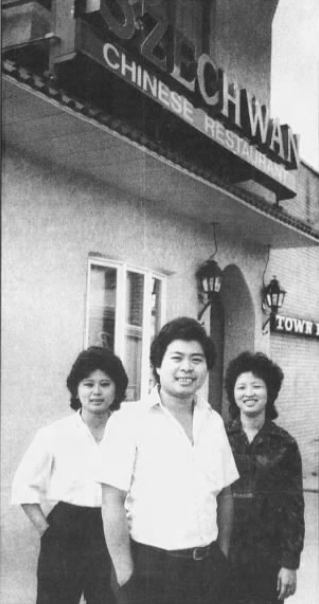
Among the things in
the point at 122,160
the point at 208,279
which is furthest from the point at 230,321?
Answer: the point at 122,160

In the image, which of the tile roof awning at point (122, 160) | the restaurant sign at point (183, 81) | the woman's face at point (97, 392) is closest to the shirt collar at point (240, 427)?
the woman's face at point (97, 392)

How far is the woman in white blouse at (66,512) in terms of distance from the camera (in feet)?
6.73

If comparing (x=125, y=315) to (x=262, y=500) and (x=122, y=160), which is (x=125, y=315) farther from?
(x=262, y=500)

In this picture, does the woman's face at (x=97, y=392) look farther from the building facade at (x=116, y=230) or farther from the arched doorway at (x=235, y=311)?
the arched doorway at (x=235, y=311)

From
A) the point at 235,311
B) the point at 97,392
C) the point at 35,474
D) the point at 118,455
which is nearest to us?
the point at 118,455

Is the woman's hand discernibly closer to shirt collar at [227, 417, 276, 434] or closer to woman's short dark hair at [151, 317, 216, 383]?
shirt collar at [227, 417, 276, 434]

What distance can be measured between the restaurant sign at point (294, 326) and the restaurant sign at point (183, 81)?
1.64m

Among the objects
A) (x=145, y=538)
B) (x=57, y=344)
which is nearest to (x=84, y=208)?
(x=57, y=344)

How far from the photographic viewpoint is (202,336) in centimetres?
188

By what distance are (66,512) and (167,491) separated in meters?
→ 0.54

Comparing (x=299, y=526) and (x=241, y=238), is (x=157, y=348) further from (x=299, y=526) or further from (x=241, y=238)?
(x=241, y=238)

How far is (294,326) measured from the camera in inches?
123

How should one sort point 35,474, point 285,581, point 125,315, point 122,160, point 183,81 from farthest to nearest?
point 183,81
point 122,160
point 125,315
point 35,474
point 285,581

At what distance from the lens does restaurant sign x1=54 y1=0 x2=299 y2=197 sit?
123 inches
